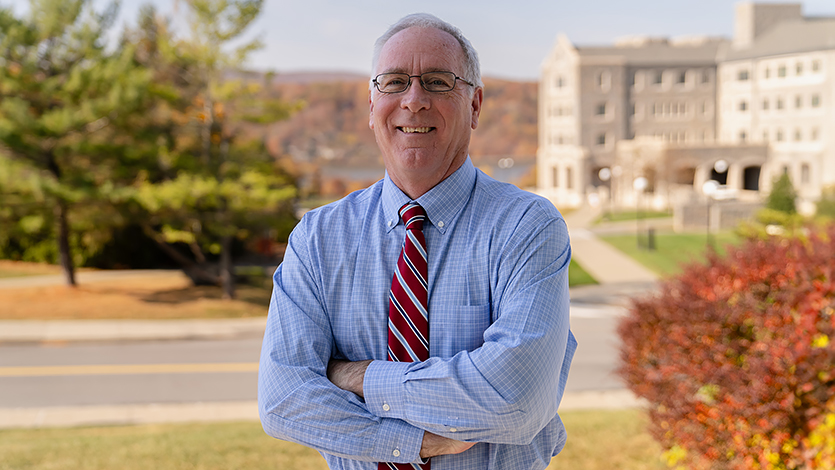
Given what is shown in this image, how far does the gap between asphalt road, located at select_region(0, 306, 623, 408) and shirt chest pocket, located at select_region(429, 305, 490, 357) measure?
1034 centimetres

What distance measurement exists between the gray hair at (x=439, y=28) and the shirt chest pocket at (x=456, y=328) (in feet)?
2.80

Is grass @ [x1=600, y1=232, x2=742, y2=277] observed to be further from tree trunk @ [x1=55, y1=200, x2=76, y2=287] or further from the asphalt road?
tree trunk @ [x1=55, y1=200, x2=76, y2=287]

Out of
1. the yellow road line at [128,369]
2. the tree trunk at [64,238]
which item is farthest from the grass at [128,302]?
the yellow road line at [128,369]

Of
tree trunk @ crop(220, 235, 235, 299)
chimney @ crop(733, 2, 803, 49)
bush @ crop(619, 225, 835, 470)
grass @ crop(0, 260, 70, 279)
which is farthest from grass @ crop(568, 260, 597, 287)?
chimney @ crop(733, 2, 803, 49)

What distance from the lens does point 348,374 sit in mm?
2508

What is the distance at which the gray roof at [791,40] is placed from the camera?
59.6 m

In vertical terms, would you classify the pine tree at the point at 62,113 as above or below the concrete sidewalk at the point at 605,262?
above

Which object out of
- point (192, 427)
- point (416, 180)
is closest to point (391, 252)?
point (416, 180)

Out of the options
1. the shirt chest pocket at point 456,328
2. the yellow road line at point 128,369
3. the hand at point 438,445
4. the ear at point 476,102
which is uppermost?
the ear at point 476,102

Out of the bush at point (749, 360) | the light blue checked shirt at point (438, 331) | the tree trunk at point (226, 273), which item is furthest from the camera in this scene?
the tree trunk at point (226, 273)

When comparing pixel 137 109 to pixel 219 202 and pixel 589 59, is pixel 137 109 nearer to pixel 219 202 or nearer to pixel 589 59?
pixel 219 202

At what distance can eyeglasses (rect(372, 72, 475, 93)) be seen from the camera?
99.0 inches

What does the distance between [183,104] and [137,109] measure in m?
1.84

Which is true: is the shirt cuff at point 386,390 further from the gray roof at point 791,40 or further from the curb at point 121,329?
the gray roof at point 791,40
